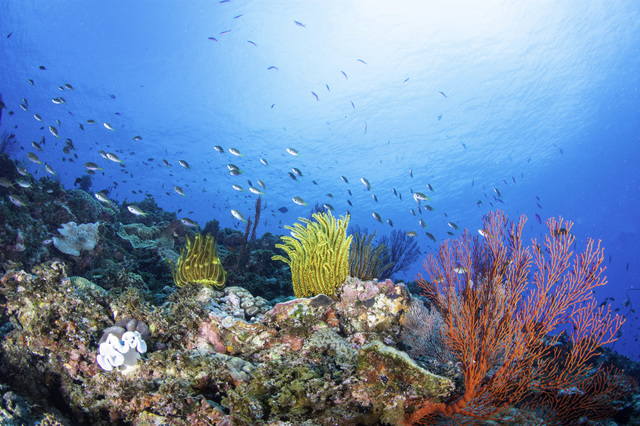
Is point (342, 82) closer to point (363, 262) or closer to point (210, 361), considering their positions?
point (363, 262)

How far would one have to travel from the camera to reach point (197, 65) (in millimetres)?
30844

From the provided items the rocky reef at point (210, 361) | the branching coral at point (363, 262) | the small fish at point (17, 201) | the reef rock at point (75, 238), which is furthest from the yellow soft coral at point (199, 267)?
the small fish at point (17, 201)

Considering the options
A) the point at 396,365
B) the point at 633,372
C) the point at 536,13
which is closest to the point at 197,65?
the point at 536,13

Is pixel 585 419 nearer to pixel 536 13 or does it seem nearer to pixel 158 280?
pixel 158 280

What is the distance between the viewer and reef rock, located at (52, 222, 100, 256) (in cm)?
744

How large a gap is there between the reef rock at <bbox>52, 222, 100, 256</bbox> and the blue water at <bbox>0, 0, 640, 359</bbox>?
33.6 feet

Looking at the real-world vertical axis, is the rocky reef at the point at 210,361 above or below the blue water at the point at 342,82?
below

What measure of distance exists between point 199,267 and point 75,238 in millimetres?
5912

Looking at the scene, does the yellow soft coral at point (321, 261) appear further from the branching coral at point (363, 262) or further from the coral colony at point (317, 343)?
the branching coral at point (363, 262)

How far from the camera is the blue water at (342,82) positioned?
25.7 m

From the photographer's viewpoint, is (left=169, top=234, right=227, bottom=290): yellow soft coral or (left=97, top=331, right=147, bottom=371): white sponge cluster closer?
(left=97, top=331, right=147, bottom=371): white sponge cluster

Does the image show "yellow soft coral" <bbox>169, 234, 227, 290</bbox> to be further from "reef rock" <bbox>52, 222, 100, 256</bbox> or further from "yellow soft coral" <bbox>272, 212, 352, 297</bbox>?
"reef rock" <bbox>52, 222, 100, 256</bbox>

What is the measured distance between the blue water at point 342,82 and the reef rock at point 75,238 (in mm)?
10252

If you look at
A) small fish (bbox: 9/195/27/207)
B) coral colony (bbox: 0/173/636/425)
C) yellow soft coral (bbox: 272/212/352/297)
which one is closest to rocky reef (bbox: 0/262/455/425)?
coral colony (bbox: 0/173/636/425)
